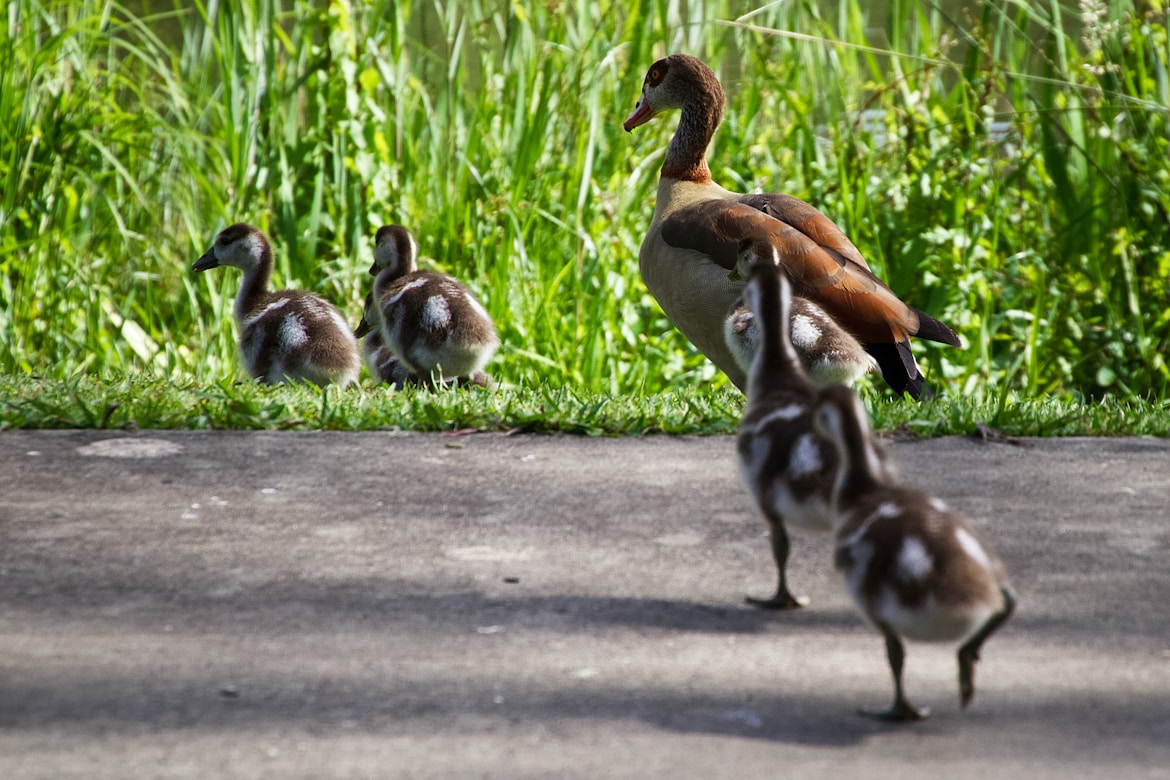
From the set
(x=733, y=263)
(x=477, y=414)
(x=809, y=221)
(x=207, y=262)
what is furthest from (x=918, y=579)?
(x=207, y=262)

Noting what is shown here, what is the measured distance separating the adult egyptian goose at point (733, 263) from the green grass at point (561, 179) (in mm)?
1101

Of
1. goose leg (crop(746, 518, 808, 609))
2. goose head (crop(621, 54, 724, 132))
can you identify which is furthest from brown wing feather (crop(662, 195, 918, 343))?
goose leg (crop(746, 518, 808, 609))

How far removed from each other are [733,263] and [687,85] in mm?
1670

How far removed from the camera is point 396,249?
771 cm

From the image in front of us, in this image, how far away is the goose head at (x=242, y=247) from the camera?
A: 8.02 meters

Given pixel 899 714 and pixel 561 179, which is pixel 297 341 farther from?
pixel 899 714

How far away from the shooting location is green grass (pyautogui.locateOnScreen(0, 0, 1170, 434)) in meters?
8.36

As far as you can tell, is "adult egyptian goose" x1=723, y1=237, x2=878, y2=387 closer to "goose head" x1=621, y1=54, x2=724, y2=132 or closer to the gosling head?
the gosling head

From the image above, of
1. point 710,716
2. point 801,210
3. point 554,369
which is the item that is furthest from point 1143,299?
point 710,716

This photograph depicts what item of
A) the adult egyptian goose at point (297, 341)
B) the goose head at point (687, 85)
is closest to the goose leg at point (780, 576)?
the adult egyptian goose at point (297, 341)

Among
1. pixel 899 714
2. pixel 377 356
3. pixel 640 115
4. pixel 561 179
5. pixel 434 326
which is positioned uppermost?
pixel 640 115

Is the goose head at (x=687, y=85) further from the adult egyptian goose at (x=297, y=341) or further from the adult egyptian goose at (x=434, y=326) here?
the adult egyptian goose at (x=297, y=341)

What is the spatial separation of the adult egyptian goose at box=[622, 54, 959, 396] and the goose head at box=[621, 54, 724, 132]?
7.9 inches

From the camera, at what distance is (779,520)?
3.66 m
